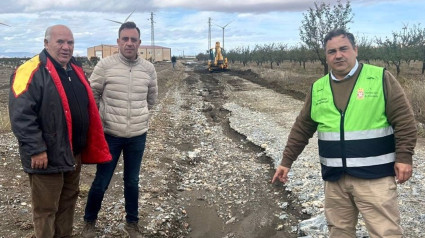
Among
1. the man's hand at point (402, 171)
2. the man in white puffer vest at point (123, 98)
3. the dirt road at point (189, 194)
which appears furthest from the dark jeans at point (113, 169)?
the man's hand at point (402, 171)

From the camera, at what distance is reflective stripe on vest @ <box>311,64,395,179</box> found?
116 inches

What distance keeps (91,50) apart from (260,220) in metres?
95.0

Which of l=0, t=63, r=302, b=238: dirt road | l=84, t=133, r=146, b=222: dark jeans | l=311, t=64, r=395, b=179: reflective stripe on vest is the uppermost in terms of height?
l=311, t=64, r=395, b=179: reflective stripe on vest

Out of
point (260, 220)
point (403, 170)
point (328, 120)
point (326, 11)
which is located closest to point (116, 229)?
point (260, 220)

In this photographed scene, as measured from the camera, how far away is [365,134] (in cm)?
296

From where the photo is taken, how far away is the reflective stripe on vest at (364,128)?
2.94 m

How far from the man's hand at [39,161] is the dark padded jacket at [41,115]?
39 millimetres

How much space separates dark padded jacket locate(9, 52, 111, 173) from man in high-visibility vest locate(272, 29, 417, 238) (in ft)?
6.88

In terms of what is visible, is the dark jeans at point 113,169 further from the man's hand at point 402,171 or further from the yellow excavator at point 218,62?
the yellow excavator at point 218,62

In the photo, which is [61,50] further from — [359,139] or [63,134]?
[359,139]

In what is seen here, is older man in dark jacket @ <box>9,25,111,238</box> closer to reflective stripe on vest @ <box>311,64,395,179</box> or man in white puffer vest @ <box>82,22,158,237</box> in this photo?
man in white puffer vest @ <box>82,22,158,237</box>

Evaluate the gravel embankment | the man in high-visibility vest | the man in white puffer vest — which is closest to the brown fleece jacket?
the man in high-visibility vest

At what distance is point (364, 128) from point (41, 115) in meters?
2.50

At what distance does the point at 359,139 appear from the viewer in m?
2.97
